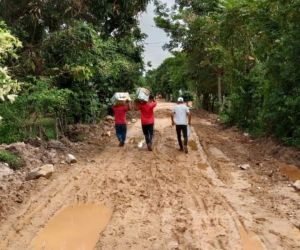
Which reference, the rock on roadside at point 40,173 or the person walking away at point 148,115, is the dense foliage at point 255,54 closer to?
the person walking away at point 148,115

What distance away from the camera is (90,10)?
15789 millimetres

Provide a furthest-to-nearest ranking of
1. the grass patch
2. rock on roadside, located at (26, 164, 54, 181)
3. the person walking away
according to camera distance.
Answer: the person walking away < the grass patch < rock on roadside, located at (26, 164, 54, 181)

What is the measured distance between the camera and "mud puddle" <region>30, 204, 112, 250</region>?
22.0 ft

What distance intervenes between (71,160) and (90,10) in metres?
5.54

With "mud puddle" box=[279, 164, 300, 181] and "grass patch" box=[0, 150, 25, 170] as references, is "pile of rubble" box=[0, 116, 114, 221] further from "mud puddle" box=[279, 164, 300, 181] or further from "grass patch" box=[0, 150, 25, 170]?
"mud puddle" box=[279, 164, 300, 181]

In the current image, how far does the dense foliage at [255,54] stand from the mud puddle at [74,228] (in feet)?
25.0

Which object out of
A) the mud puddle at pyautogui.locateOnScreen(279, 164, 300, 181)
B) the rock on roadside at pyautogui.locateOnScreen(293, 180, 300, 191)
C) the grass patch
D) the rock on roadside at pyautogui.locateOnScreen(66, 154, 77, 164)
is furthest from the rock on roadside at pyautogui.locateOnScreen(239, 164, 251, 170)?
the grass patch

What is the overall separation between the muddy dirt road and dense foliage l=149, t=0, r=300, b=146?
2.32 metres

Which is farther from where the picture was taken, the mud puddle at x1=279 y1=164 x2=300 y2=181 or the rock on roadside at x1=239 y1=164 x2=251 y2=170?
the rock on roadside at x1=239 y1=164 x2=251 y2=170

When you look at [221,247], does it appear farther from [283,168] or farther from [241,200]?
[283,168]

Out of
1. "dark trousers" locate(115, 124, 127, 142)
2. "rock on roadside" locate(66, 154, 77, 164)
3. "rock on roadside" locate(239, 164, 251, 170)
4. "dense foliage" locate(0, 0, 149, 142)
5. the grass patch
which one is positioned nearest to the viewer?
the grass patch

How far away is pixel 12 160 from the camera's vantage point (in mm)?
11695

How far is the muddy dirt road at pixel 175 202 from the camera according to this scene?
6.72 metres

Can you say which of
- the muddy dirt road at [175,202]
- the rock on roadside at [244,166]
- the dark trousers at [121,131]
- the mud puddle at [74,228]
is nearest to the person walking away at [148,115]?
the muddy dirt road at [175,202]
